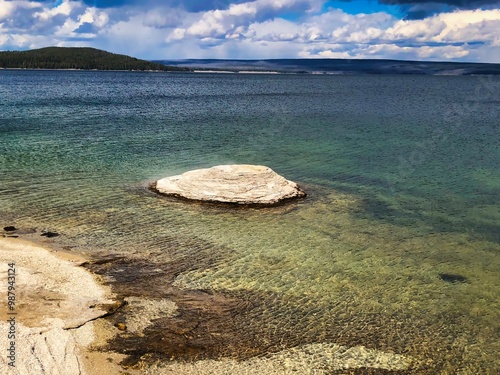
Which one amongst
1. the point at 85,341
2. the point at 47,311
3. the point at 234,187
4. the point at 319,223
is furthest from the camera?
the point at 234,187

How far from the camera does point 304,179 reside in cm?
3053

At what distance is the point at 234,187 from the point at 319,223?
5106 mm

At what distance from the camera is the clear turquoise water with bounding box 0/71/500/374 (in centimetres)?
1423

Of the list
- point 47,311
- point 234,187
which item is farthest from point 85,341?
point 234,187

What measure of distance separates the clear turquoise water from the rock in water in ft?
3.05

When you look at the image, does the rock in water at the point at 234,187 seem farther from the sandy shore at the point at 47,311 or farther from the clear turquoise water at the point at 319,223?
the sandy shore at the point at 47,311

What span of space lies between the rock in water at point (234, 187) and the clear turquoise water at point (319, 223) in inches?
36.6

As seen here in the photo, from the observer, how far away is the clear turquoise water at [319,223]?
1423cm

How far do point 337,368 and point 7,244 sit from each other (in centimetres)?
1291

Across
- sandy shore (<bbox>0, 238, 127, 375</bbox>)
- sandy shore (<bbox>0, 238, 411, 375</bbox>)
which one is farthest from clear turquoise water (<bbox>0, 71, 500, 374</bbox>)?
Answer: sandy shore (<bbox>0, 238, 127, 375</bbox>)

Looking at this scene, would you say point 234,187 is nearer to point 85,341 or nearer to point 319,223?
point 319,223

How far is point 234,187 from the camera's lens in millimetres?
24875

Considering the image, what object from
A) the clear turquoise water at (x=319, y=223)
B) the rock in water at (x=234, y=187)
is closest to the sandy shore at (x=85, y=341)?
the clear turquoise water at (x=319, y=223)

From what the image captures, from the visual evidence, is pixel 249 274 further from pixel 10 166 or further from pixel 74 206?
pixel 10 166
